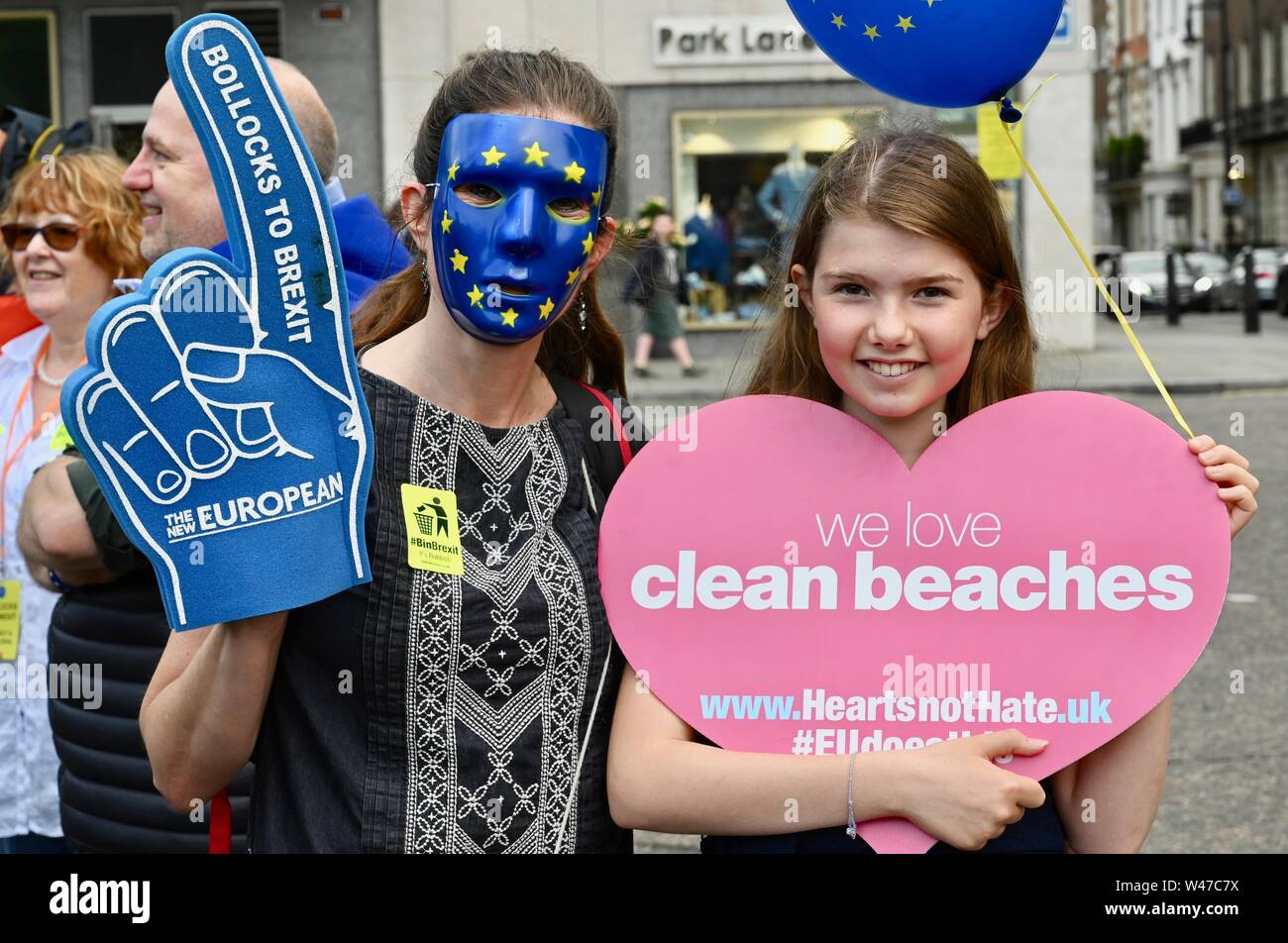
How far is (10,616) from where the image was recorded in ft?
10.6

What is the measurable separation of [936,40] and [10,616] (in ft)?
7.39

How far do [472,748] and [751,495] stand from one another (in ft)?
1.54

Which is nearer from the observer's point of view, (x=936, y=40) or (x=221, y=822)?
(x=936, y=40)

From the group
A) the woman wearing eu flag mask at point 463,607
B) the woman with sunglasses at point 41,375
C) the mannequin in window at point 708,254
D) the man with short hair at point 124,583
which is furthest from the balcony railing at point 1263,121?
the woman wearing eu flag mask at point 463,607

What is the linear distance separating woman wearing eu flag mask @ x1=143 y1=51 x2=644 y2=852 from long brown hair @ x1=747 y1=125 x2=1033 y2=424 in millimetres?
285

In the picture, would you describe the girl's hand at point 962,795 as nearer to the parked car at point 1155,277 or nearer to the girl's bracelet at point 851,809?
the girl's bracelet at point 851,809

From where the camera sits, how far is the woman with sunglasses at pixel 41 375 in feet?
10.4

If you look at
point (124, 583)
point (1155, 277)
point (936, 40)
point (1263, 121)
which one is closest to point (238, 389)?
point (936, 40)

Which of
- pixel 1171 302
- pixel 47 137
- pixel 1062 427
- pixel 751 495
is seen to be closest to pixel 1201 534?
pixel 1062 427

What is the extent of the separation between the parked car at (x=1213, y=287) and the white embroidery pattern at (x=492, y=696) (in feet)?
105

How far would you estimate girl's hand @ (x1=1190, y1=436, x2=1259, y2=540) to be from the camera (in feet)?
6.39

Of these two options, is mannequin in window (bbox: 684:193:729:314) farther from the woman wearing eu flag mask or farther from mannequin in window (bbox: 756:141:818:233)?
the woman wearing eu flag mask

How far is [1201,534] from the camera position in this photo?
6.39 feet

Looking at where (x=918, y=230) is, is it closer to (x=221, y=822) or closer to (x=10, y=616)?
(x=221, y=822)
